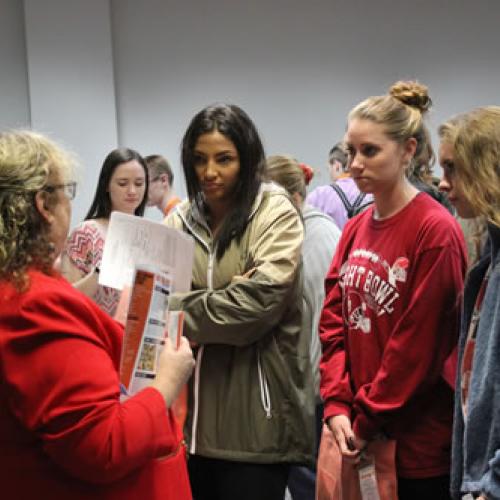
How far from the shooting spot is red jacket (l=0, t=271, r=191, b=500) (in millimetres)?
1032

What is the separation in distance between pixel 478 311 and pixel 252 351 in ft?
1.97

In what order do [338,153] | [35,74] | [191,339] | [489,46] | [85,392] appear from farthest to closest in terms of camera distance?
[489,46], [35,74], [338,153], [191,339], [85,392]

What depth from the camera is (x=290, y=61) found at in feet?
19.2

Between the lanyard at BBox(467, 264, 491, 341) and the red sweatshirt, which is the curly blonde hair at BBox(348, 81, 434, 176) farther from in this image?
the lanyard at BBox(467, 264, 491, 341)

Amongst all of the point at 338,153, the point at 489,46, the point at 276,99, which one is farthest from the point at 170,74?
the point at 489,46

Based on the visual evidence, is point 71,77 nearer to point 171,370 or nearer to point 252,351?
point 252,351

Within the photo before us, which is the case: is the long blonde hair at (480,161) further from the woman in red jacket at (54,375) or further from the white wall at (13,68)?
the white wall at (13,68)

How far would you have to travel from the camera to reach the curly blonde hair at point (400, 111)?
1.74m

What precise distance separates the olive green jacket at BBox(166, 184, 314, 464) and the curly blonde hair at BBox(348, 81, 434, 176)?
34 cm

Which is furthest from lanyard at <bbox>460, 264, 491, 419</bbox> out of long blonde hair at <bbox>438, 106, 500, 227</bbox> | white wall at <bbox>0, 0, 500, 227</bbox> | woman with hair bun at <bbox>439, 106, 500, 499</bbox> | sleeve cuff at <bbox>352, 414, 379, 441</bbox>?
white wall at <bbox>0, 0, 500, 227</bbox>

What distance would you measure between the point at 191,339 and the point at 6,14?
446 centimetres

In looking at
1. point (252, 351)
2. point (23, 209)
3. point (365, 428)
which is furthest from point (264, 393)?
point (23, 209)

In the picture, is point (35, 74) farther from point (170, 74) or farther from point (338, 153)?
point (338, 153)

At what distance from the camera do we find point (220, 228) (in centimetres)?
188
